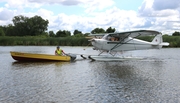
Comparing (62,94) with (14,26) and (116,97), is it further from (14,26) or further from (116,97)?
(14,26)

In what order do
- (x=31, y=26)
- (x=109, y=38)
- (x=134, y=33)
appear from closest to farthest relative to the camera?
(x=134, y=33) < (x=109, y=38) < (x=31, y=26)

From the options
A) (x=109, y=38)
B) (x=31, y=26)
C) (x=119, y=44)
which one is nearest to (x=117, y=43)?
(x=119, y=44)

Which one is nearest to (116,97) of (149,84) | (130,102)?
(130,102)

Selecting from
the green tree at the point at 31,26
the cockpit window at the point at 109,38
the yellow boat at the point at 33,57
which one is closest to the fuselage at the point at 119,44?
the cockpit window at the point at 109,38

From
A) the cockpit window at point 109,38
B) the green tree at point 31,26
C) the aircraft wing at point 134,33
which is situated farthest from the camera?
the green tree at point 31,26

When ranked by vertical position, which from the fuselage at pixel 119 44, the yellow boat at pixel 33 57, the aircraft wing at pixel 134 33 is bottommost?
the yellow boat at pixel 33 57

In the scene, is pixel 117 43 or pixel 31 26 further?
pixel 31 26

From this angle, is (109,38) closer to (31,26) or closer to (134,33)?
(134,33)

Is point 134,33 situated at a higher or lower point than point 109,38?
higher

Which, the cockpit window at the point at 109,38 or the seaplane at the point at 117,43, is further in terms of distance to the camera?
the cockpit window at the point at 109,38

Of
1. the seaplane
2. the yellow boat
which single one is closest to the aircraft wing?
the seaplane

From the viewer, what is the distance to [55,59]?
19.6 m

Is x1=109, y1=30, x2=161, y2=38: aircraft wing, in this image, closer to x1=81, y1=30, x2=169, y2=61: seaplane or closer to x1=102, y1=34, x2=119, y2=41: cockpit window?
x1=81, y1=30, x2=169, y2=61: seaplane

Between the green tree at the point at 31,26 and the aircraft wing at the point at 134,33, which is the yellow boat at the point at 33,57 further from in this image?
the green tree at the point at 31,26
